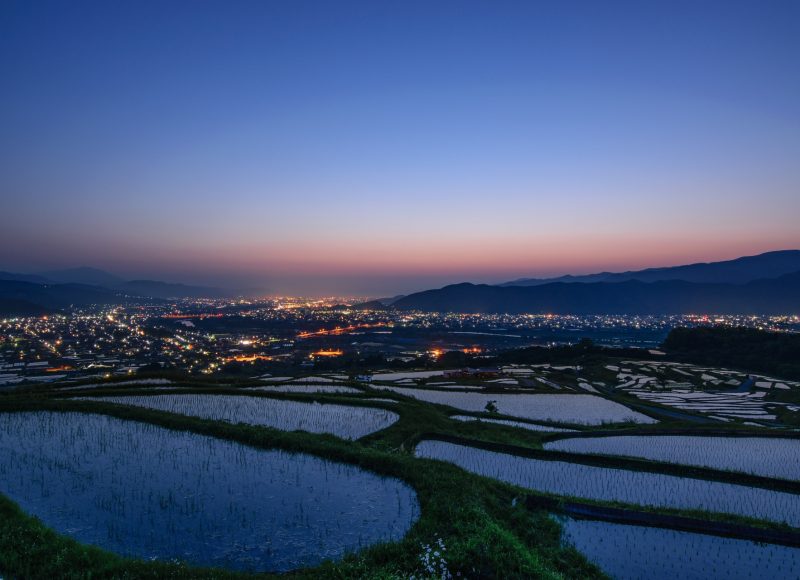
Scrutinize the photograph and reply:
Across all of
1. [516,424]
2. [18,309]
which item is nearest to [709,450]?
[516,424]

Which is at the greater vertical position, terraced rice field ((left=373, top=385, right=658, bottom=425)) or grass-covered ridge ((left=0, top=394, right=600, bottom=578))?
grass-covered ridge ((left=0, top=394, right=600, bottom=578))

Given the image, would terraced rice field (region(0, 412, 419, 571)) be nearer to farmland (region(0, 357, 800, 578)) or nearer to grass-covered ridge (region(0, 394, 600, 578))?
farmland (region(0, 357, 800, 578))

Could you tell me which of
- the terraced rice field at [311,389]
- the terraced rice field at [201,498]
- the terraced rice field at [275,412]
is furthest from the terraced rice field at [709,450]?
the terraced rice field at [311,389]

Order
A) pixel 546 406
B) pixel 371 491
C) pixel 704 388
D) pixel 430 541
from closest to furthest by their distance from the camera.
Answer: pixel 430 541 → pixel 371 491 → pixel 546 406 → pixel 704 388

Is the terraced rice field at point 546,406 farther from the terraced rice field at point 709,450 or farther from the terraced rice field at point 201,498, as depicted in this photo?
the terraced rice field at point 201,498

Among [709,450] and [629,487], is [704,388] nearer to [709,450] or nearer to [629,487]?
[709,450]

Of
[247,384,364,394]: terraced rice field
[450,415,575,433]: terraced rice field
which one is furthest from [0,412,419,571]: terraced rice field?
[247,384,364,394]: terraced rice field

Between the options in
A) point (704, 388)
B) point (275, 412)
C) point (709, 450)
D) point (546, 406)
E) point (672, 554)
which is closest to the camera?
point (672, 554)
